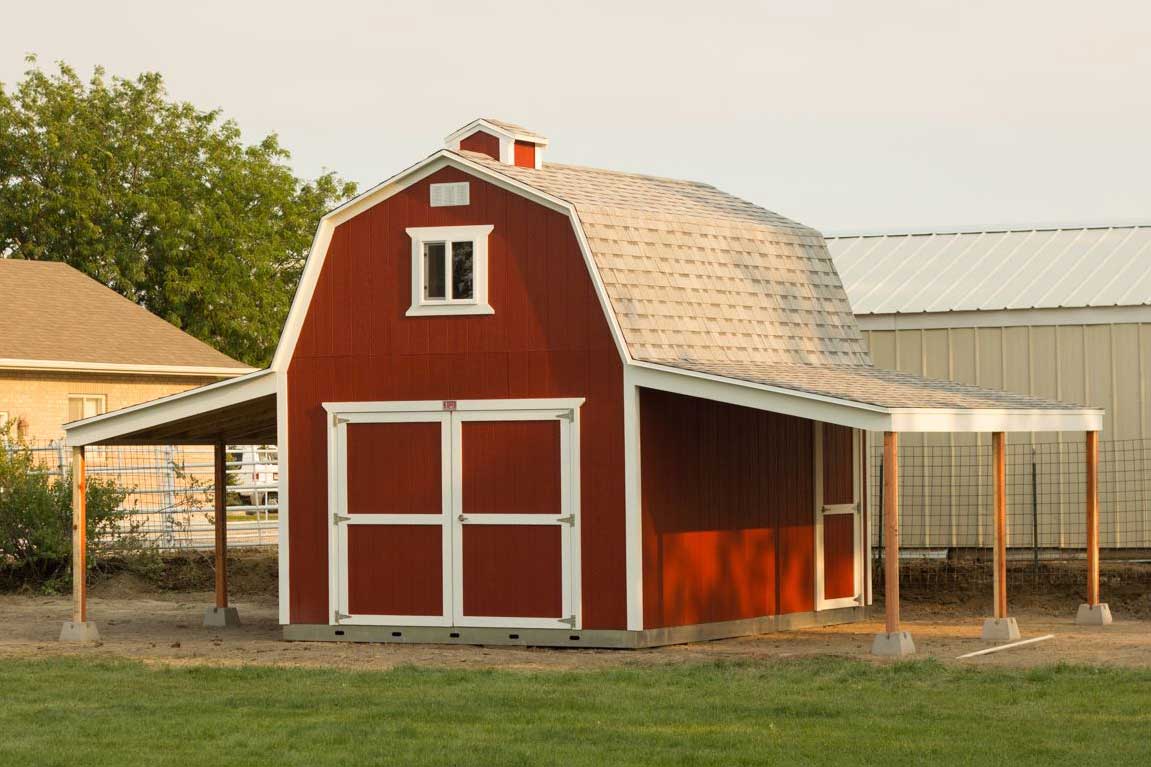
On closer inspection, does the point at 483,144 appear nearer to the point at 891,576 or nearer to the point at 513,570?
the point at 513,570

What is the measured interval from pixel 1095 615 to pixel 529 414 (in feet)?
19.9

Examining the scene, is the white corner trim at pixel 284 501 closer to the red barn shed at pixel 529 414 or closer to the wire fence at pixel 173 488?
the red barn shed at pixel 529 414

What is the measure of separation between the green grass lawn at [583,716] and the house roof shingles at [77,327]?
61.3 ft

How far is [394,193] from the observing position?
17812mm

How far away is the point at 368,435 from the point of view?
1783cm

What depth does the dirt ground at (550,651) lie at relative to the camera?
15.9 meters

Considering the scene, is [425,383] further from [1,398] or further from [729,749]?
[1,398]

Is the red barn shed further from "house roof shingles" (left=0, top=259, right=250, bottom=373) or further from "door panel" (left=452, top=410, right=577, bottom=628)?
"house roof shingles" (left=0, top=259, right=250, bottom=373)

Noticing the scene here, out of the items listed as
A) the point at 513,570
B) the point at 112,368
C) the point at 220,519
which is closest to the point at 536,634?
the point at 513,570

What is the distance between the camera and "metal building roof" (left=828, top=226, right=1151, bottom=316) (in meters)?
21.9

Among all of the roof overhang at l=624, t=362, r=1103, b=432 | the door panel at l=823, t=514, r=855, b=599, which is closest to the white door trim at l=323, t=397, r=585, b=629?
the roof overhang at l=624, t=362, r=1103, b=432

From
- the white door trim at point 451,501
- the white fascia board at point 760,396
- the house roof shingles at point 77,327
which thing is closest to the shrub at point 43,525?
the white door trim at point 451,501

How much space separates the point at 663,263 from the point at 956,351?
560 centimetres

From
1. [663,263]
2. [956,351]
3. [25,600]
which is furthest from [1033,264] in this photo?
[25,600]
